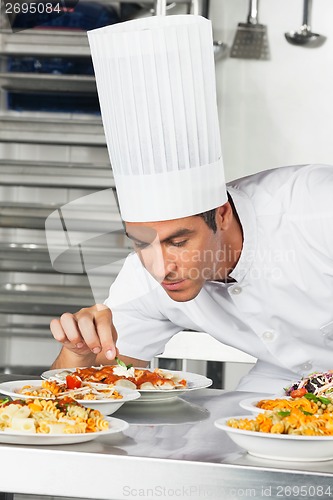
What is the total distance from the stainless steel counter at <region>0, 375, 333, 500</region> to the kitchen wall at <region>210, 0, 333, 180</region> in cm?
157

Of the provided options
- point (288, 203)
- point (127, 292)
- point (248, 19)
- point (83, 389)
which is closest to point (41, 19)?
point (248, 19)

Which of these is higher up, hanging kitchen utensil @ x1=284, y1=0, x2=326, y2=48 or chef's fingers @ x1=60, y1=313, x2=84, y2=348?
hanging kitchen utensil @ x1=284, y1=0, x2=326, y2=48

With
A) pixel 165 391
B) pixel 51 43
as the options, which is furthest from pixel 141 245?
pixel 51 43

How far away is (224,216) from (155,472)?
1.20 m

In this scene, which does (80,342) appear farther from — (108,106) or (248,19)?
(248,19)

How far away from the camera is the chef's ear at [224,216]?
84.4 inches

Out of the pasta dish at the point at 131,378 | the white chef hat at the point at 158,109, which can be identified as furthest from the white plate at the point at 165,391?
the white chef hat at the point at 158,109

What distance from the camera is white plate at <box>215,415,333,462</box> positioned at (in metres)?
1.04

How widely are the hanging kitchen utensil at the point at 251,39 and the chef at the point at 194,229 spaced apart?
1.46 ft

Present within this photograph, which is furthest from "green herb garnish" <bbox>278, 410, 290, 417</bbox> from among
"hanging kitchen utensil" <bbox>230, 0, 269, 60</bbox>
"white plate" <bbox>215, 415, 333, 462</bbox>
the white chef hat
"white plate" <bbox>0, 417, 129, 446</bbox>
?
"hanging kitchen utensil" <bbox>230, 0, 269, 60</bbox>

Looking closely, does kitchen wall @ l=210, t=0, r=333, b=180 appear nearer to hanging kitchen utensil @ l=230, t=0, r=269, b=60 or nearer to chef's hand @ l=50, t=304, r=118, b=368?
hanging kitchen utensil @ l=230, t=0, r=269, b=60

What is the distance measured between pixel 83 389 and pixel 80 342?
50 cm

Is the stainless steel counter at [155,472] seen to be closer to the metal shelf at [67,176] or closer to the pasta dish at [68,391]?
the pasta dish at [68,391]

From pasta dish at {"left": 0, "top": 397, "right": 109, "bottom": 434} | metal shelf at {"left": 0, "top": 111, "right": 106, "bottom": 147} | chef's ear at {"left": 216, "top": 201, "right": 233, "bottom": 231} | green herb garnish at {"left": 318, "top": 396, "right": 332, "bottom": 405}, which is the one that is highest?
metal shelf at {"left": 0, "top": 111, "right": 106, "bottom": 147}
